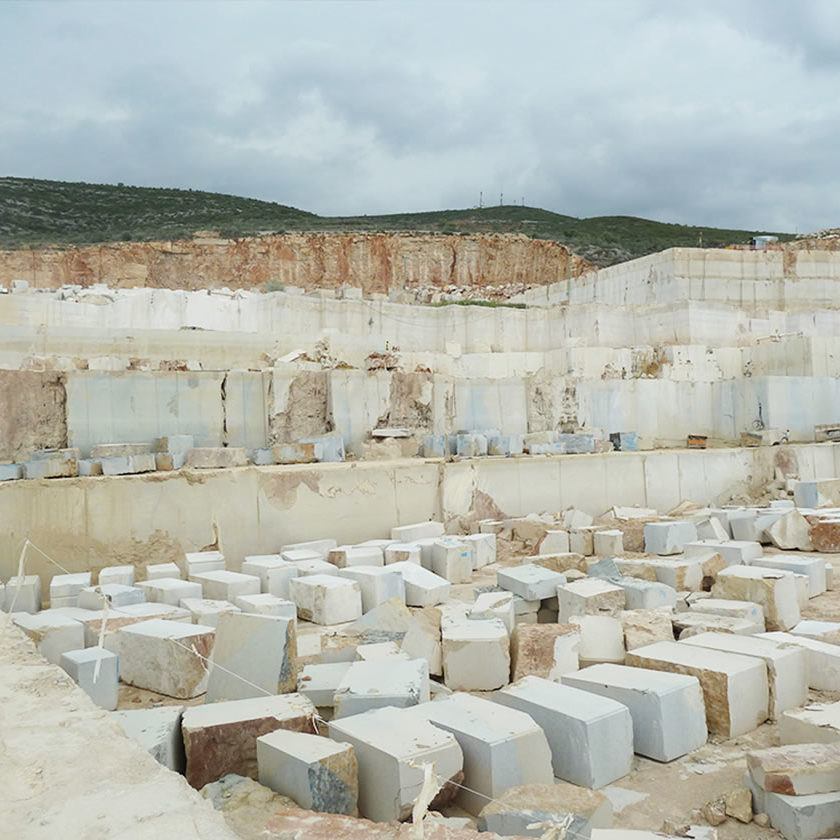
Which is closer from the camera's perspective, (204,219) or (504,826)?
(504,826)

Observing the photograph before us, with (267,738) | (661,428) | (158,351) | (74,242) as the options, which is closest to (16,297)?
(158,351)

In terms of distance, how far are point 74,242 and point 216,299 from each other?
66.4 ft

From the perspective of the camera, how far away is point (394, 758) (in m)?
3.38

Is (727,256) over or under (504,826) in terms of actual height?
over

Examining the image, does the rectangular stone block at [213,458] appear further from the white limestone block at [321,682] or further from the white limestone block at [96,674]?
the white limestone block at [321,682]

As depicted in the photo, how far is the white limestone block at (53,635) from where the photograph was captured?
226 inches

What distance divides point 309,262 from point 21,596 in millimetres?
33665

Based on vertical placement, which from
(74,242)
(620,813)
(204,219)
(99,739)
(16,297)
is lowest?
(620,813)

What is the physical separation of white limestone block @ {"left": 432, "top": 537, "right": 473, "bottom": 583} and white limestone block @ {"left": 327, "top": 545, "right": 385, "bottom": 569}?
0.73 m

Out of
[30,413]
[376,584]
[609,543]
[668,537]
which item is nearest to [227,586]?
[376,584]

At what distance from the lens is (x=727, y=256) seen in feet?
83.3

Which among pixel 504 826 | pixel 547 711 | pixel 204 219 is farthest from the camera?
pixel 204 219

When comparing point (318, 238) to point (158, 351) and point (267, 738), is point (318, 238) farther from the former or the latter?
point (267, 738)

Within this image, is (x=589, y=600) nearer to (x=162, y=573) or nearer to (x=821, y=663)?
(x=821, y=663)
